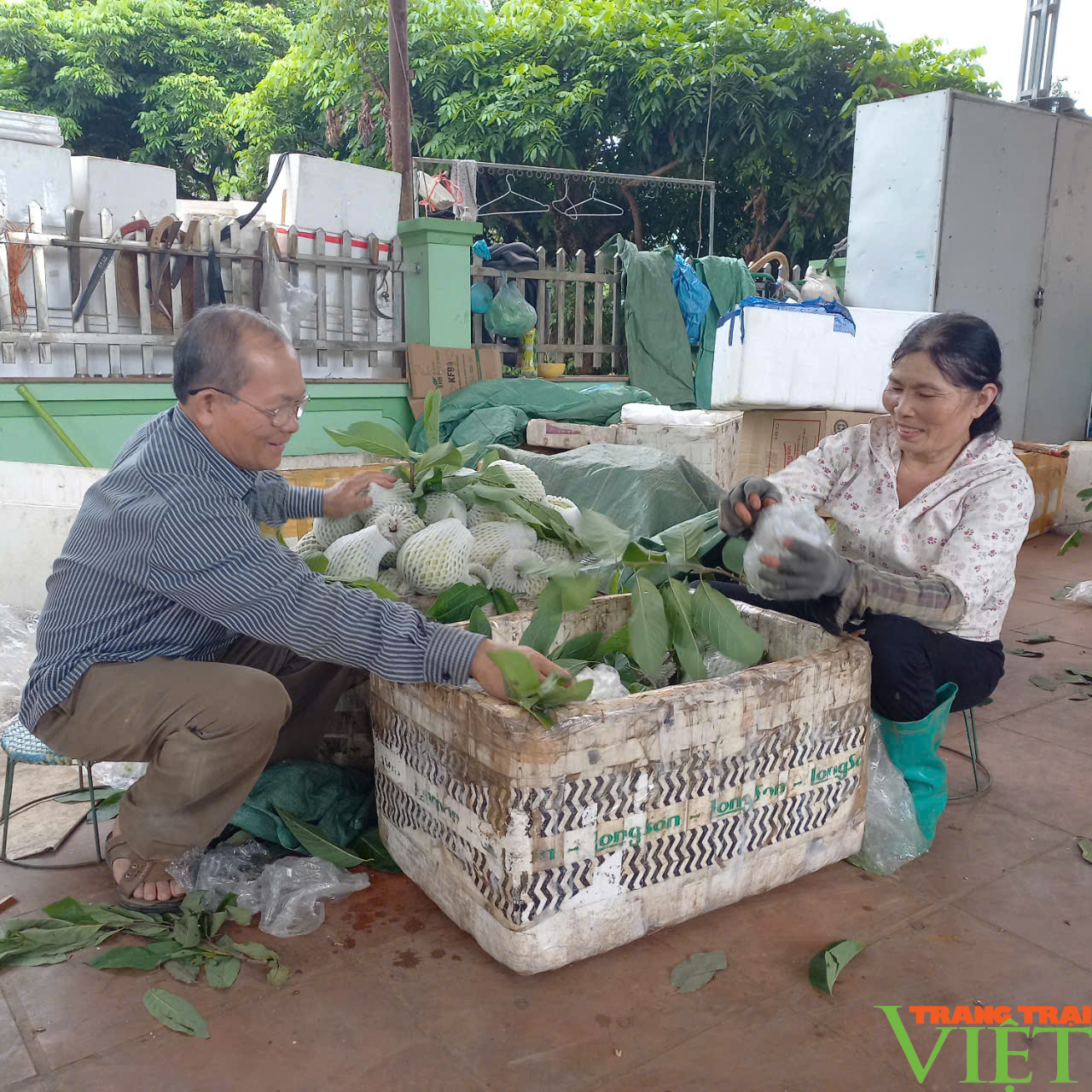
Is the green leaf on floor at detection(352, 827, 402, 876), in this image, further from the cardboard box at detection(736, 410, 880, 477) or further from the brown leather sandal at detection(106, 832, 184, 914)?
the cardboard box at detection(736, 410, 880, 477)

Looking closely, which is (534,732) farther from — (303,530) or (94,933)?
(303,530)

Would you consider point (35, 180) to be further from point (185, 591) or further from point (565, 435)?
point (185, 591)

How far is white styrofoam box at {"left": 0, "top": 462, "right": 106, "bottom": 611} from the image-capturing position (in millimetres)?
2992

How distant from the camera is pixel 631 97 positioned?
38.7 ft

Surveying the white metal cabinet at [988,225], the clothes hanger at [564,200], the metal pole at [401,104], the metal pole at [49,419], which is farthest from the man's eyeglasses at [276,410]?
the clothes hanger at [564,200]

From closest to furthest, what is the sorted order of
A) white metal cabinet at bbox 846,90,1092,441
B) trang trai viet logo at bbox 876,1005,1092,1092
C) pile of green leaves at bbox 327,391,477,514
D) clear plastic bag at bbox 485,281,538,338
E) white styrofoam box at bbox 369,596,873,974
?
trang trai viet logo at bbox 876,1005,1092,1092
white styrofoam box at bbox 369,596,873,974
pile of green leaves at bbox 327,391,477,514
white metal cabinet at bbox 846,90,1092,441
clear plastic bag at bbox 485,281,538,338

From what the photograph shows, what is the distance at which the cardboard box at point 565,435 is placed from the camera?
4.58 meters

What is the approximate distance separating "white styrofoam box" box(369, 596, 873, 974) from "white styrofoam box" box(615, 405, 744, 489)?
2.51 meters

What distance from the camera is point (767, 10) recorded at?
41.0 feet

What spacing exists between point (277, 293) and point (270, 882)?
176 inches

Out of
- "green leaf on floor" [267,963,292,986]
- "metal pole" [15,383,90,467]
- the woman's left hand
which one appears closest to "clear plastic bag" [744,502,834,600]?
the woman's left hand

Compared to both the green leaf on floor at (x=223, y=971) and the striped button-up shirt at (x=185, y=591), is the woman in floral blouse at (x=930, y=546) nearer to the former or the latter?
the striped button-up shirt at (x=185, y=591)

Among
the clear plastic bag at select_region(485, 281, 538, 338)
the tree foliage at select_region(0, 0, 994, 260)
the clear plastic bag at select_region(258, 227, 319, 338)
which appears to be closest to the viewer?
the clear plastic bag at select_region(258, 227, 319, 338)

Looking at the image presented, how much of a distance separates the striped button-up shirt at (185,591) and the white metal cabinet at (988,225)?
5.61 meters
